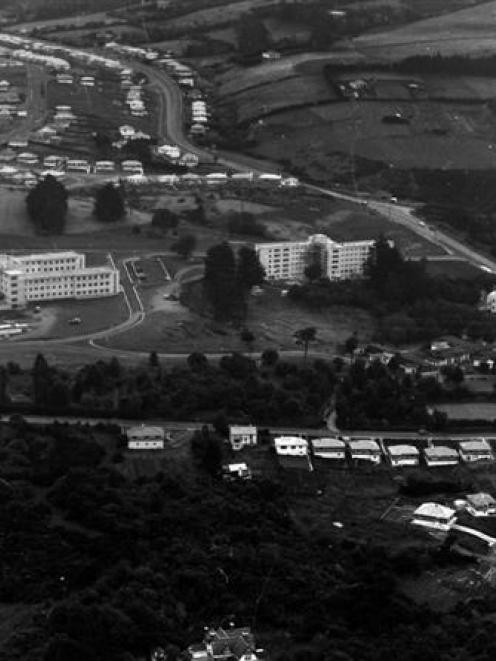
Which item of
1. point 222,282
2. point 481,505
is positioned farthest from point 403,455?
point 222,282

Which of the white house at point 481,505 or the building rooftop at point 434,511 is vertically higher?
the building rooftop at point 434,511

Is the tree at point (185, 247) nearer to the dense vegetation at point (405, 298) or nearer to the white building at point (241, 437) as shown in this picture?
the dense vegetation at point (405, 298)

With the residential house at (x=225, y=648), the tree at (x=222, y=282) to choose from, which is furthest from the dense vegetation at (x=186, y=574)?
the tree at (x=222, y=282)

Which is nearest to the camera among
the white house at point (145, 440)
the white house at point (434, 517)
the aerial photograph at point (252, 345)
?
the aerial photograph at point (252, 345)

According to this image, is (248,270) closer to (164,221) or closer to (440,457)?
(164,221)

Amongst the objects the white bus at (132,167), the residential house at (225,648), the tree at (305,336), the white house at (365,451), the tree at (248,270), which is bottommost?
the white bus at (132,167)

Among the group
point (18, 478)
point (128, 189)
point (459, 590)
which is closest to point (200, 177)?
point (128, 189)

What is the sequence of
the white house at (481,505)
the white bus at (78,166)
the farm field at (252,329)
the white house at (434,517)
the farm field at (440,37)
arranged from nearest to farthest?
1. the white house at (434,517)
2. the white house at (481,505)
3. the farm field at (252,329)
4. the white bus at (78,166)
5. the farm field at (440,37)

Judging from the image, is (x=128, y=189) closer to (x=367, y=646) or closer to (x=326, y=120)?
(x=326, y=120)
